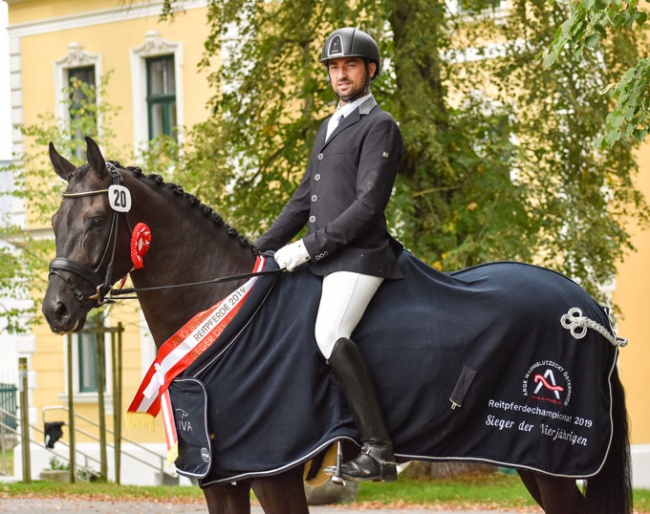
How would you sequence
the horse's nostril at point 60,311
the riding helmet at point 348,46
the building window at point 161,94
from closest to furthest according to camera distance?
the horse's nostril at point 60,311 → the riding helmet at point 348,46 → the building window at point 161,94

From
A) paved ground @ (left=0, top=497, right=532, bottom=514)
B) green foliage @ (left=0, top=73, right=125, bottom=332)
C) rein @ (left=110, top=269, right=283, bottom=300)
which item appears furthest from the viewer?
green foliage @ (left=0, top=73, right=125, bottom=332)

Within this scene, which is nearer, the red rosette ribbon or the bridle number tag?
the bridle number tag

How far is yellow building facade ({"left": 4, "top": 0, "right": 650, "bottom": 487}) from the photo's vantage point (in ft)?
84.5

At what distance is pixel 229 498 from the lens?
5844 millimetres

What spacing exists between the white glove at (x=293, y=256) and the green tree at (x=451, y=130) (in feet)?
31.3

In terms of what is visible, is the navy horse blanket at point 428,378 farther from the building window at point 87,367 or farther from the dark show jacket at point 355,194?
the building window at point 87,367

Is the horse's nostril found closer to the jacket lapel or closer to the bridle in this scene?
the bridle

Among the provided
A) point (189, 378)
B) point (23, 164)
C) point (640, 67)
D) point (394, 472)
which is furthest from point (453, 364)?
point (23, 164)

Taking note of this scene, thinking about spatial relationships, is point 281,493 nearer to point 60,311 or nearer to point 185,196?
point 60,311

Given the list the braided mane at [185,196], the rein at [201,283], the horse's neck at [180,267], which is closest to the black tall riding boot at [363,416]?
the rein at [201,283]

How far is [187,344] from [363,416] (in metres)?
0.90

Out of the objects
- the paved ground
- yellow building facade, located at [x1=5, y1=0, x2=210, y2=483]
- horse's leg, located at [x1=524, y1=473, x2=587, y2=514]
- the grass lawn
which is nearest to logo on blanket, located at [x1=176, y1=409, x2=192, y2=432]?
horse's leg, located at [x1=524, y1=473, x2=587, y2=514]

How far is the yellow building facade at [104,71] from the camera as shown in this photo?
25750mm

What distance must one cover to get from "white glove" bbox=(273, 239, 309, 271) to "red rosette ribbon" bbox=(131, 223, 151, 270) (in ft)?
2.09
